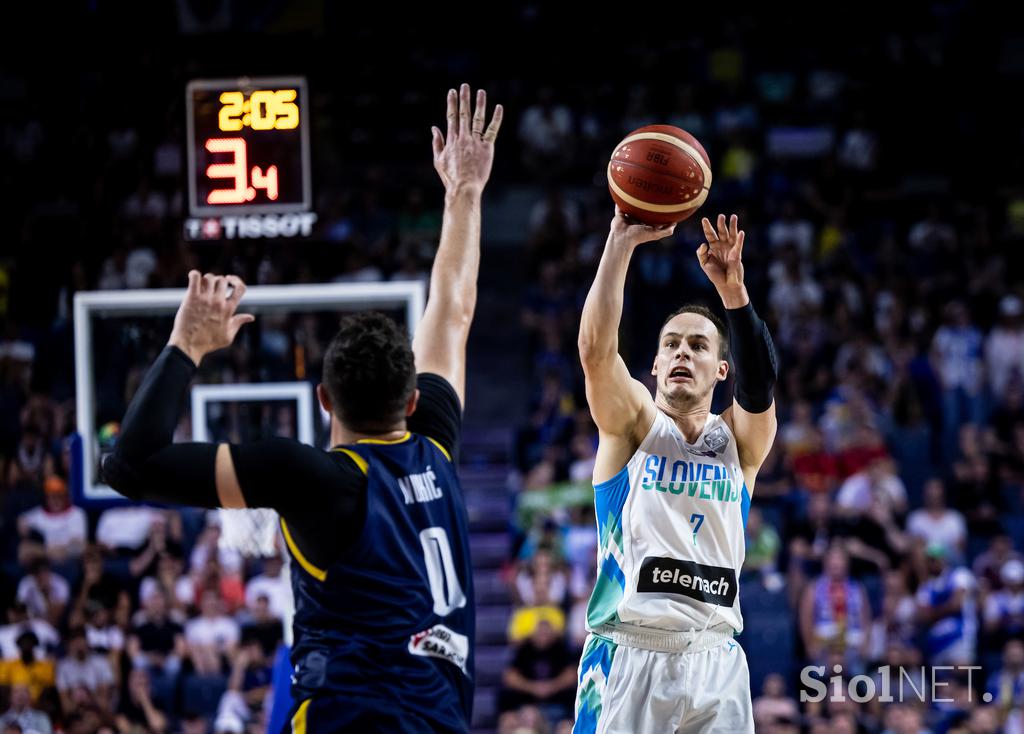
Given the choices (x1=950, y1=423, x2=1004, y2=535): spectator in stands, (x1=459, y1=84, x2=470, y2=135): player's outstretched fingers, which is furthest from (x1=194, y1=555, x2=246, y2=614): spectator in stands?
(x1=459, y1=84, x2=470, y2=135): player's outstretched fingers

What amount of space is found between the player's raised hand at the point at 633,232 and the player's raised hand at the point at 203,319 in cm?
185

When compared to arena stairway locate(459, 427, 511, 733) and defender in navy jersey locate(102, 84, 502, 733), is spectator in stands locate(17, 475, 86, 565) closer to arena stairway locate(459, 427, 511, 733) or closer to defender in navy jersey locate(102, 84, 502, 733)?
arena stairway locate(459, 427, 511, 733)

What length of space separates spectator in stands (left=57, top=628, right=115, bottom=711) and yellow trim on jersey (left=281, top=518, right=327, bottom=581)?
28.1 ft

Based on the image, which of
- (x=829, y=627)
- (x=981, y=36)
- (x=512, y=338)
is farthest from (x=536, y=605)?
(x=981, y=36)

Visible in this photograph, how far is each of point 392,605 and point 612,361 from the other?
6.53ft

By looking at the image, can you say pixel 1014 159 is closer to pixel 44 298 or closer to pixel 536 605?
pixel 536 605

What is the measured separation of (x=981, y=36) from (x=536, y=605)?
10912 millimetres

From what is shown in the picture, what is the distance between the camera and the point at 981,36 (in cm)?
1855

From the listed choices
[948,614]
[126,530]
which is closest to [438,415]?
[948,614]

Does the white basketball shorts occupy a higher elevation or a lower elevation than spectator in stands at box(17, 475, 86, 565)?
lower

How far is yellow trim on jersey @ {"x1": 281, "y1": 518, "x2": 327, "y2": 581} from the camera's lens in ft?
11.6

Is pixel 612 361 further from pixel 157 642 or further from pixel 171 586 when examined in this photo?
pixel 171 586

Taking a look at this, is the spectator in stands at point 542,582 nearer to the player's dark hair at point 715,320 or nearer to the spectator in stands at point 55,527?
the spectator in stands at point 55,527

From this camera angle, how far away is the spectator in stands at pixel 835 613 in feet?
38.7
